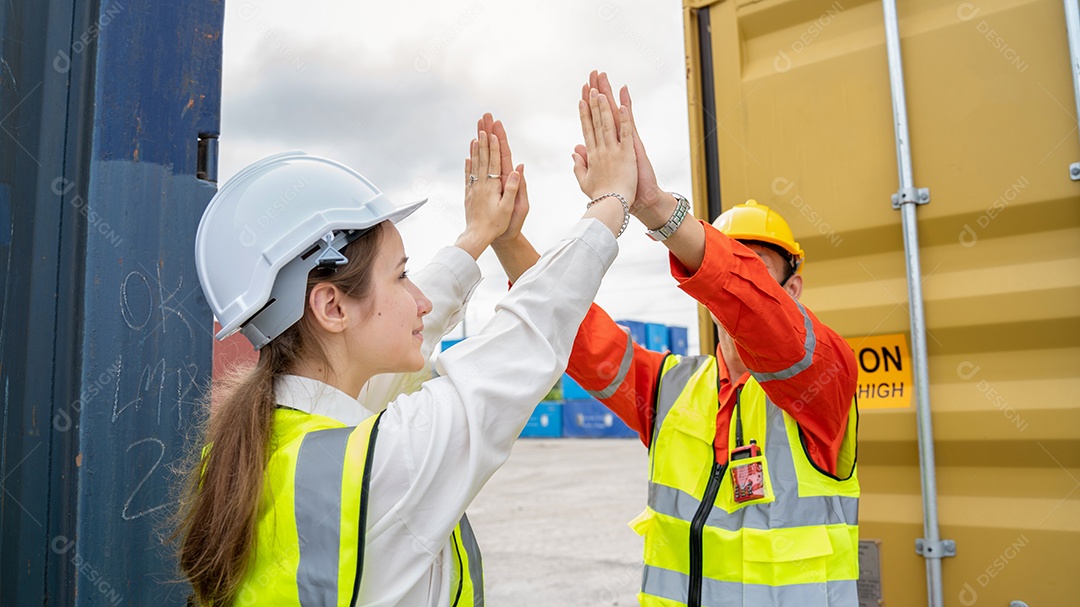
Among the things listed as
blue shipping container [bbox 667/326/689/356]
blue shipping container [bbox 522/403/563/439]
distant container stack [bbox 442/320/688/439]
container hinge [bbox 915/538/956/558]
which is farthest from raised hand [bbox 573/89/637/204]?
blue shipping container [bbox 667/326/689/356]

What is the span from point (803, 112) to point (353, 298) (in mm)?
1935

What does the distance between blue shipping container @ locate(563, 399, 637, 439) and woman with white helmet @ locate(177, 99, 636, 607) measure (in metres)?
24.2

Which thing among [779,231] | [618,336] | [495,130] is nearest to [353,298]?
[495,130]

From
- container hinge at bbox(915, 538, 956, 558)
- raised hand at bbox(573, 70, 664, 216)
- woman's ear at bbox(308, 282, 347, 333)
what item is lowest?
container hinge at bbox(915, 538, 956, 558)

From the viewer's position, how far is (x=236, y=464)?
121cm

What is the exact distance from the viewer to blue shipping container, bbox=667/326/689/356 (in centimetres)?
2738

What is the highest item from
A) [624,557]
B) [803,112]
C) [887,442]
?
[803,112]

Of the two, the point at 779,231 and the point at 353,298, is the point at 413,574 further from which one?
the point at 779,231

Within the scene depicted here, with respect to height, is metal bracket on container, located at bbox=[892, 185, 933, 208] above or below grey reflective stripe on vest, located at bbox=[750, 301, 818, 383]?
above

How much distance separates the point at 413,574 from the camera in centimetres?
116

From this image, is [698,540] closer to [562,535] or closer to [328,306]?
[328,306]

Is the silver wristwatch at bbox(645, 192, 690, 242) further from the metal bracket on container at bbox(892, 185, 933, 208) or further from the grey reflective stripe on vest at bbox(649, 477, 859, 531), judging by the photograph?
the metal bracket on container at bbox(892, 185, 933, 208)

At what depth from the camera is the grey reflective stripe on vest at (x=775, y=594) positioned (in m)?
1.99

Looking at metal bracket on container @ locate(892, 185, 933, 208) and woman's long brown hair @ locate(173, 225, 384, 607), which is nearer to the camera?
woman's long brown hair @ locate(173, 225, 384, 607)
